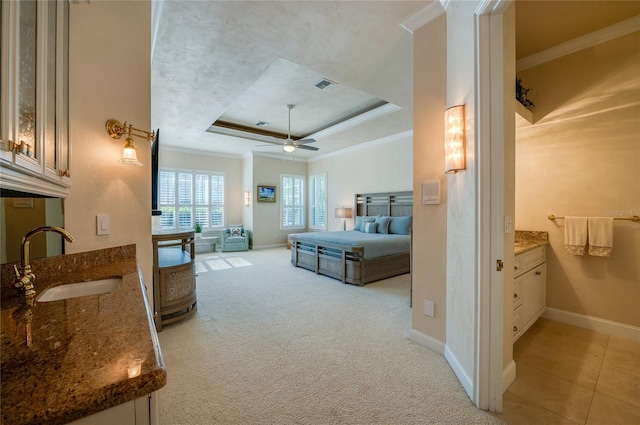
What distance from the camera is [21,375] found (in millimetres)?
572

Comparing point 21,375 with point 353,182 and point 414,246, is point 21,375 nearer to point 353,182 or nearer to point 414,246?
point 414,246

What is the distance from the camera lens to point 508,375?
1.86m

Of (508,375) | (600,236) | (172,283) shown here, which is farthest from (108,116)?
(600,236)

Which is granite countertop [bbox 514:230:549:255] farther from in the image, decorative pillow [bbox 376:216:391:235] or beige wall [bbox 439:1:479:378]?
decorative pillow [bbox 376:216:391:235]

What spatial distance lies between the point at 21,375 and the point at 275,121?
5.70 m

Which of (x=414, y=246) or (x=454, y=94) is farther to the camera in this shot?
(x=414, y=246)

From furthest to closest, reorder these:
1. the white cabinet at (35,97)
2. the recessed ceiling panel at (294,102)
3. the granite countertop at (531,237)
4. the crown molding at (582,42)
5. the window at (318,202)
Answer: the window at (318,202) → the recessed ceiling panel at (294,102) → the granite countertop at (531,237) → the crown molding at (582,42) → the white cabinet at (35,97)

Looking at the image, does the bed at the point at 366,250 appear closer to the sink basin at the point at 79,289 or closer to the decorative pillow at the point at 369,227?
the decorative pillow at the point at 369,227

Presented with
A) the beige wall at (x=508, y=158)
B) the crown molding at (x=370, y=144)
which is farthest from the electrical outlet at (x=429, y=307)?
the crown molding at (x=370, y=144)

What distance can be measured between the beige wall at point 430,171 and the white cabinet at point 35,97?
246 cm

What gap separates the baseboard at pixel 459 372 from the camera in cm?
175

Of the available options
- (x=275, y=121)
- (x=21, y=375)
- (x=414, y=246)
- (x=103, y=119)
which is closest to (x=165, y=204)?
(x=275, y=121)

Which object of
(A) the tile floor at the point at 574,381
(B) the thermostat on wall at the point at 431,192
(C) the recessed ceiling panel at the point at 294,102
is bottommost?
(A) the tile floor at the point at 574,381

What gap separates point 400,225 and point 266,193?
4273 millimetres
